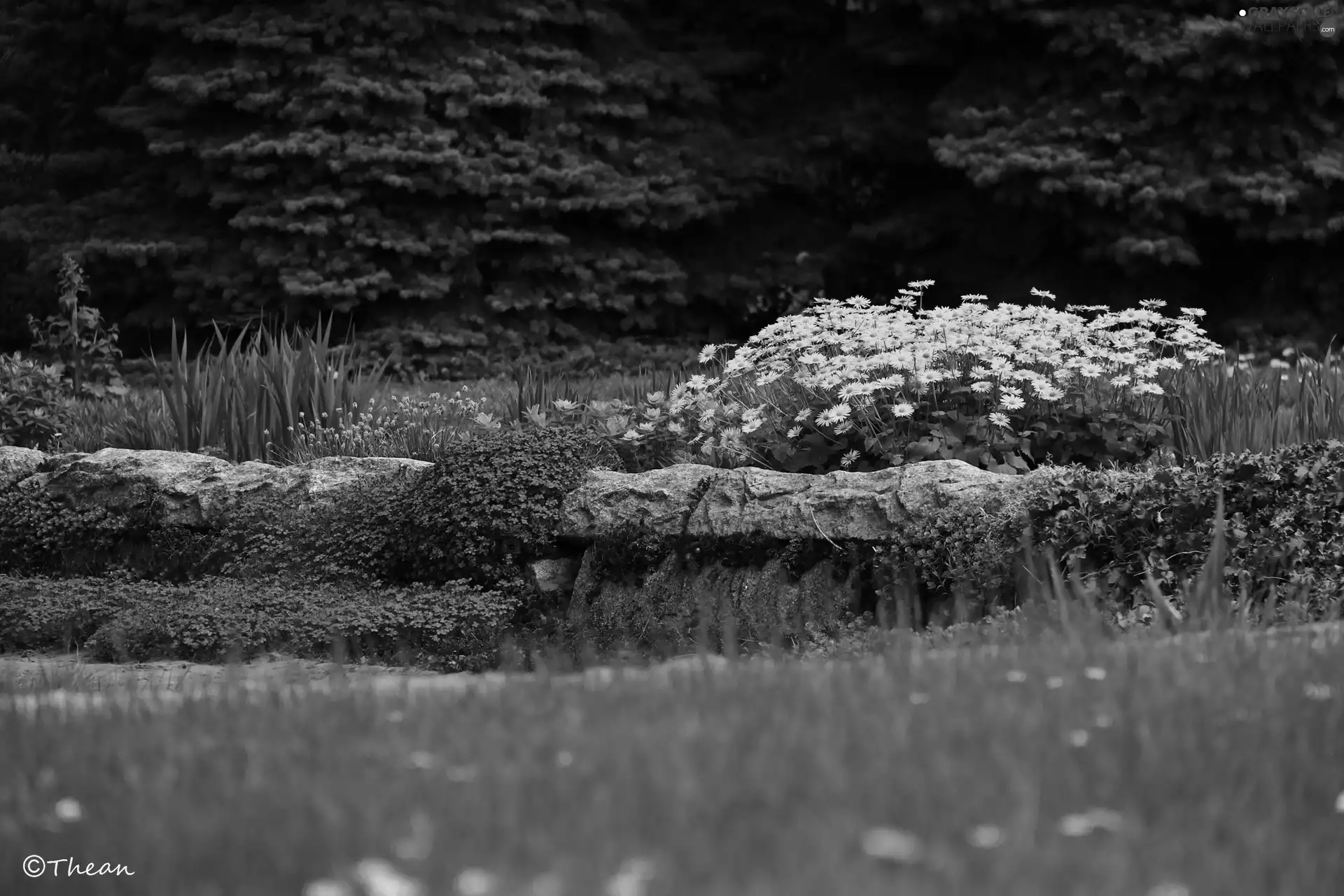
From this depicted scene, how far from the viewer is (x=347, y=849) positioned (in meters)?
1.75

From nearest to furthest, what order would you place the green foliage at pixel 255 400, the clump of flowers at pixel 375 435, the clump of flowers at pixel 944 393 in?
the clump of flowers at pixel 944 393 < the clump of flowers at pixel 375 435 < the green foliage at pixel 255 400

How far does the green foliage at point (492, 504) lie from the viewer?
628 centimetres

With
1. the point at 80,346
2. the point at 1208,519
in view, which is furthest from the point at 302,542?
the point at 80,346

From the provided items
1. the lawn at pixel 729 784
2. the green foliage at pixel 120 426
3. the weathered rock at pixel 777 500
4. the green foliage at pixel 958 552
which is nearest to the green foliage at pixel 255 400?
the green foliage at pixel 120 426

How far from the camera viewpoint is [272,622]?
5.87 metres

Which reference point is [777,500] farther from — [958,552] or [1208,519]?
[1208,519]

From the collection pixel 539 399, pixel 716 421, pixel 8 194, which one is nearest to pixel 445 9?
pixel 8 194

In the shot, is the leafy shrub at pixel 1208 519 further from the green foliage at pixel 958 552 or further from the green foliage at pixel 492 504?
the green foliage at pixel 492 504

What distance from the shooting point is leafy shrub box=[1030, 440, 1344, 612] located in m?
4.62

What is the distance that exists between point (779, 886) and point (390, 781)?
0.69 m

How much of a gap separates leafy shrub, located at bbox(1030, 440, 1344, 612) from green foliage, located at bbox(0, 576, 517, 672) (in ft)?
8.08

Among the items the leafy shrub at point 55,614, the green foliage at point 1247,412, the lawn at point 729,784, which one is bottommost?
the leafy shrub at point 55,614

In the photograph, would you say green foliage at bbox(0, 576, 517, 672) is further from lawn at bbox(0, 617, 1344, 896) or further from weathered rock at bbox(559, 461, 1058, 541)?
lawn at bbox(0, 617, 1344, 896)

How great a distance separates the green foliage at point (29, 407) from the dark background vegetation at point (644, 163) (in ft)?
11.3
